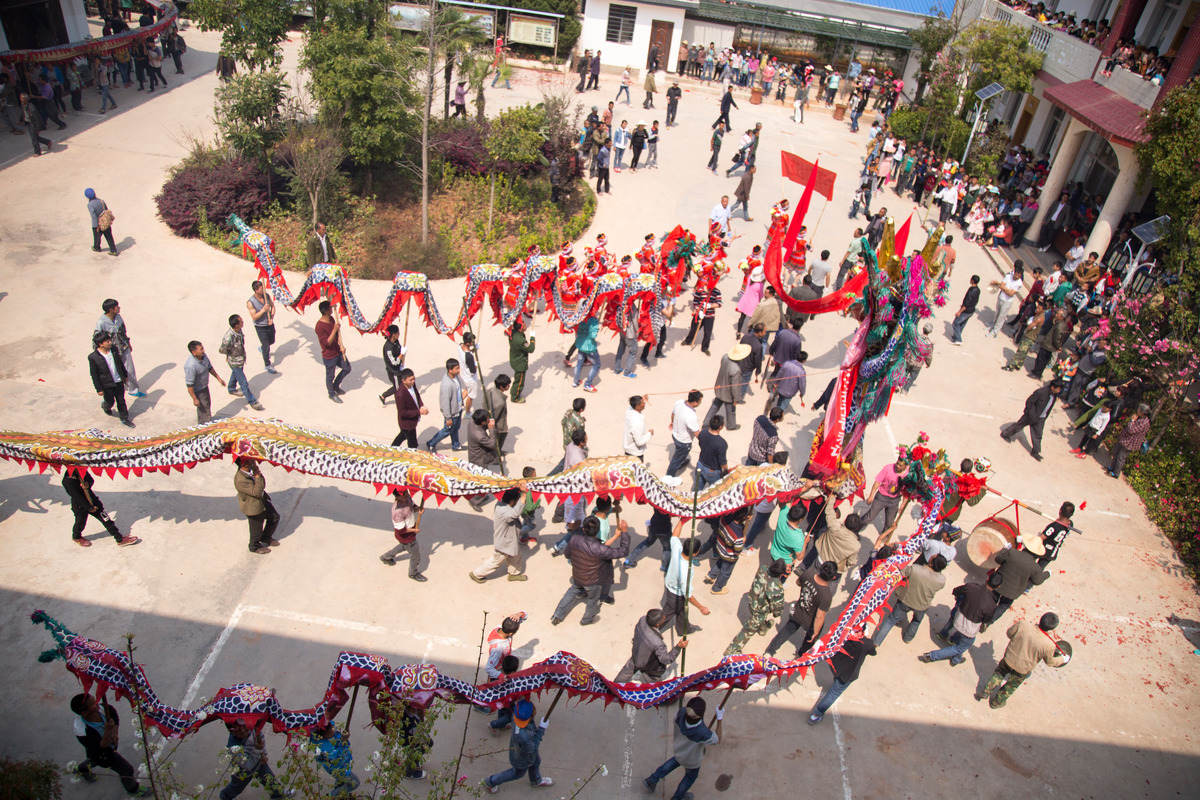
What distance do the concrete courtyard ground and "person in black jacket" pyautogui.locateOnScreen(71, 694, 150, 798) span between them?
0.44 metres

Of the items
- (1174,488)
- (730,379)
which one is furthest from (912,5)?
(730,379)

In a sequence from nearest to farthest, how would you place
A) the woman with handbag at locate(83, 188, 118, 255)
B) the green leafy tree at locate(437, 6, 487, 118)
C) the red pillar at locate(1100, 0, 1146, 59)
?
1. the woman with handbag at locate(83, 188, 118, 255)
2. the green leafy tree at locate(437, 6, 487, 118)
3. the red pillar at locate(1100, 0, 1146, 59)

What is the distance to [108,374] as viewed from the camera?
33.9ft

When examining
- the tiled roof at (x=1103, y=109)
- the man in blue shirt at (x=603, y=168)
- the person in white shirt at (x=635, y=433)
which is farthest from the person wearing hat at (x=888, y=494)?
the man in blue shirt at (x=603, y=168)

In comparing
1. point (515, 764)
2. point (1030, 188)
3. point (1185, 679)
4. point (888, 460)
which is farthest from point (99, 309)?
point (1030, 188)

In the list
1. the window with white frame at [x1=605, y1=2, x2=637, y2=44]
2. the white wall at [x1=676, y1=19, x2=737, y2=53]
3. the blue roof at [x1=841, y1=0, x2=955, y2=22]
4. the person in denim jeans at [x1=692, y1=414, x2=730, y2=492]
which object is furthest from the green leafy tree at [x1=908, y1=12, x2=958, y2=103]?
the person in denim jeans at [x1=692, y1=414, x2=730, y2=492]

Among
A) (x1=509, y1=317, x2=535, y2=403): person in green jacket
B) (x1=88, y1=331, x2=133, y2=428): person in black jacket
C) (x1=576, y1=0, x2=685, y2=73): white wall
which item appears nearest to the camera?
(x1=88, y1=331, x2=133, y2=428): person in black jacket

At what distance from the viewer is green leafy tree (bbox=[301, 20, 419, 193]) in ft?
54.0

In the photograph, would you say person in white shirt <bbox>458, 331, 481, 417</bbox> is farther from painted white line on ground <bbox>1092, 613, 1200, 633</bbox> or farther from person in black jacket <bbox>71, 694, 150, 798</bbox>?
painted white line on ground <bbox>1092, 613, 1200, 633</bbox>

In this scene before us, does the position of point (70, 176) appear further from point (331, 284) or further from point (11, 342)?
point (331, 284)

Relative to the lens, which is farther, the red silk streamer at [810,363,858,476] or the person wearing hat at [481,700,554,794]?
the red silk streamer at [810,363,858,476]

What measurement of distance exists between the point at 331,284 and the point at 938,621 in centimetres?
943

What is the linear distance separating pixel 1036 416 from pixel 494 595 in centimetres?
916

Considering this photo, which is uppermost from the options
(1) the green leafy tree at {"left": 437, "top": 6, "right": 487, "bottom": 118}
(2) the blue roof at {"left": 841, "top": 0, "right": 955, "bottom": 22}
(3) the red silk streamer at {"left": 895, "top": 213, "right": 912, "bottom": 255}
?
(2) the blue roof at {"left": 841, "top": 0, "right": 955, "bottom": 22}
